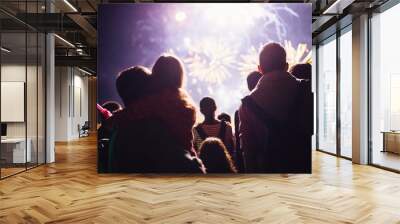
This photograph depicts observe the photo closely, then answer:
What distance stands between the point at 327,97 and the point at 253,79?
493 centimetres

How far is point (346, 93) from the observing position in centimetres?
912

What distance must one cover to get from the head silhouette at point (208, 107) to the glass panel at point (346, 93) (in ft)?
13.0

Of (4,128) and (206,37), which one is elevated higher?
(206,37)

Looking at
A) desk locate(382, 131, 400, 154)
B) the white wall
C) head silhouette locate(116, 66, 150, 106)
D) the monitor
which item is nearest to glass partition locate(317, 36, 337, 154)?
desk locate(382, 131, 400, 154)

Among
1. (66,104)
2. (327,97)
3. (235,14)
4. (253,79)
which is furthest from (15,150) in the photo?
(66,104)

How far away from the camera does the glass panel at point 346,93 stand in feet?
29.0

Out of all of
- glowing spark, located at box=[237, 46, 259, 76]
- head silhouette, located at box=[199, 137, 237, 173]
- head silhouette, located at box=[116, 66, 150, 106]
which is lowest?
head silhouette, located at box=[199, 137, 237, 173]

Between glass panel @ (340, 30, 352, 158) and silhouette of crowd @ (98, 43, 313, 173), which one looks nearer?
silhouette of crowd @ (98, 43, 313, 173)

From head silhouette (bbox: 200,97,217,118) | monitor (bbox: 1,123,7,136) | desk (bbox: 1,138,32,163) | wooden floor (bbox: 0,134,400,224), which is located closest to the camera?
wooden floor (bbox: 0,134,400,224)

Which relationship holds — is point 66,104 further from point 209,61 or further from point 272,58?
point 272,58

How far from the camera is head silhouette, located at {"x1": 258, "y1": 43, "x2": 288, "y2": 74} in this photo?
6.42 metres

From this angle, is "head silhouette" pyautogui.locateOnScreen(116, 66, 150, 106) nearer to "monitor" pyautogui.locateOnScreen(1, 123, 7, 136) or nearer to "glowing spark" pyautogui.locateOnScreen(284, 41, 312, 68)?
"glowing spark" pyautogui.locateOnScreen(284, 41, 312, 68)

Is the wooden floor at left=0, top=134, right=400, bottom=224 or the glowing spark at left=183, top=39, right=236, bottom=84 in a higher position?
the glowing spark at left=183, top=39, right=236, bottom=84

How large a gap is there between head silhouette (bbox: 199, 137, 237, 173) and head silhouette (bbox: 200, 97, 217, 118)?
418 mm
